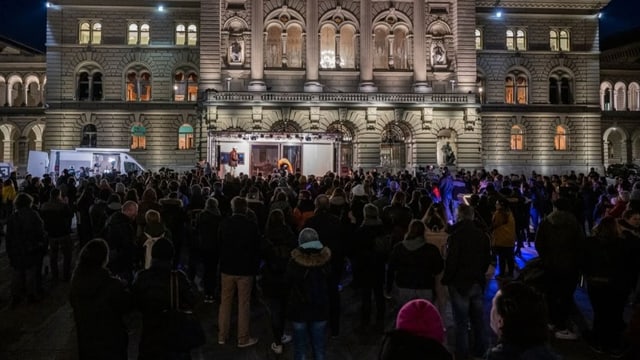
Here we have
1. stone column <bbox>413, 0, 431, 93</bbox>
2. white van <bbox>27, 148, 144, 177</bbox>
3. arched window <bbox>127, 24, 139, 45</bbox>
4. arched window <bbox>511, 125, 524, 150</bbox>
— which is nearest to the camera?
white van <bbox>27, 148, 144, 177</bbox>

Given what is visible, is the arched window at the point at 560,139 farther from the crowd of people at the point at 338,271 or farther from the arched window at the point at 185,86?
the crowd of people at the point at 338,271

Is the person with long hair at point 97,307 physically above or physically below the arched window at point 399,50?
below

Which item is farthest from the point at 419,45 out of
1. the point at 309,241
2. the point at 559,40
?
the point at 309,241

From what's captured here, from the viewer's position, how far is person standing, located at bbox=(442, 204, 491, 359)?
7.96 m

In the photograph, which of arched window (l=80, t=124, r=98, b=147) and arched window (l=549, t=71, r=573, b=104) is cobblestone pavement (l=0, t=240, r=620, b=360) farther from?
arched window (l=549, t=71, r=573, b=104)

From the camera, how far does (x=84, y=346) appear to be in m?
5.64

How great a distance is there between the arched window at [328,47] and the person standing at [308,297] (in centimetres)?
3997

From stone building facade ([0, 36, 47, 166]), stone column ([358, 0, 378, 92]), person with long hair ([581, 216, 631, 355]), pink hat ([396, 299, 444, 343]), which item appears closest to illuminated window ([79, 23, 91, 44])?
stone building facade ([0, 36, 47, 166])

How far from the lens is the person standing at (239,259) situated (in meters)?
8.62

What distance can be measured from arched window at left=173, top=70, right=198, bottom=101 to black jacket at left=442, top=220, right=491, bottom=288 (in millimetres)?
43159

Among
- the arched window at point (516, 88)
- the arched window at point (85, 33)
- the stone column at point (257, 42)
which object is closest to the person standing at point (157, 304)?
the stone column at point (257, 42)

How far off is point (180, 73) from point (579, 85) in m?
37.7

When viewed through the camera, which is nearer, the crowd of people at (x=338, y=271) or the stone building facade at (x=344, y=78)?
the crowd of people at (x=338, y=271)

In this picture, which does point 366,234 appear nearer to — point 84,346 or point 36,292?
point 84,346
